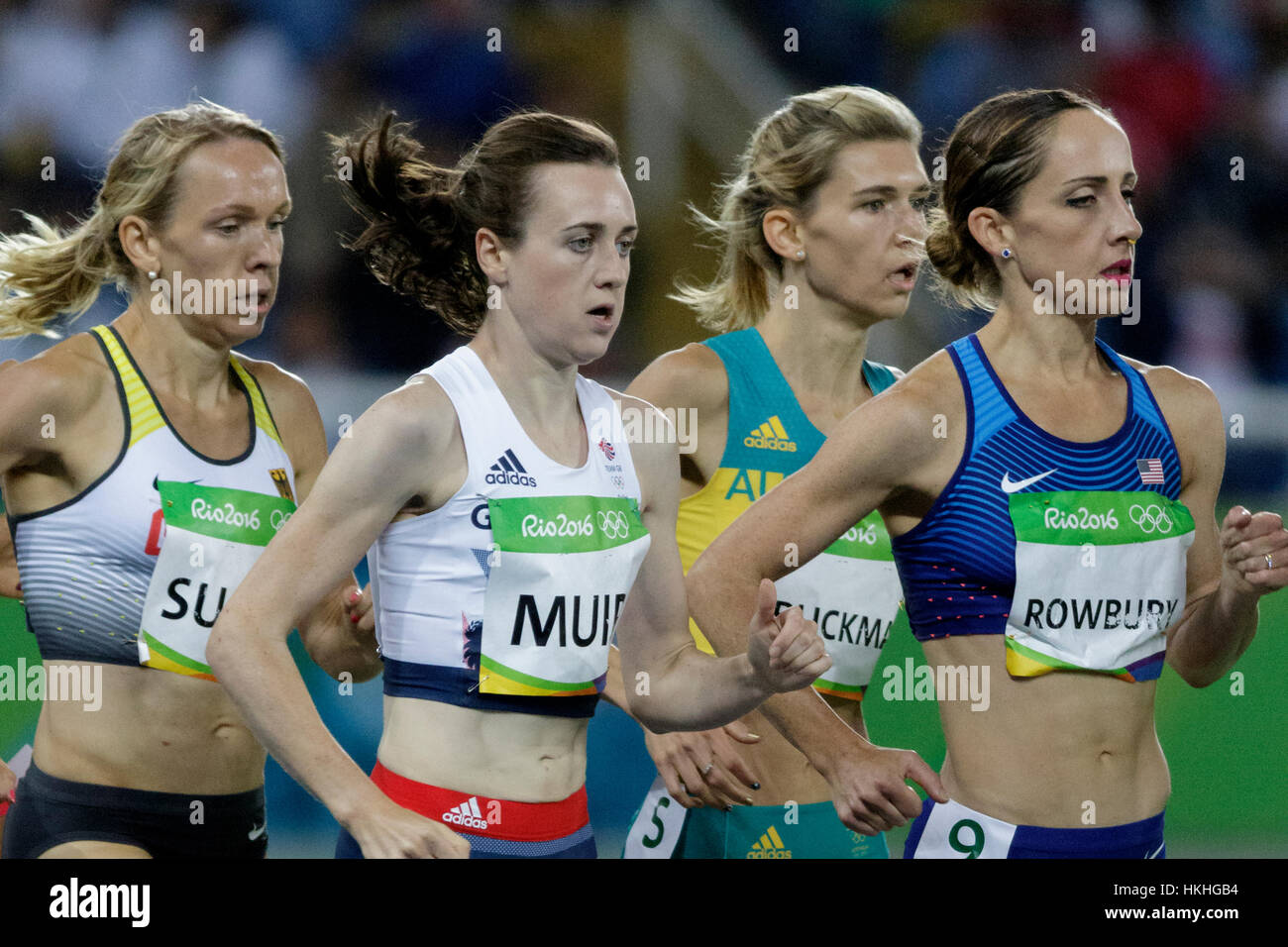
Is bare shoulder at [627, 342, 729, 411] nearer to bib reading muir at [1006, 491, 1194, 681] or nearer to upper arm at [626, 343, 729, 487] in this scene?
upper arm at [626, 343, 729, 487]

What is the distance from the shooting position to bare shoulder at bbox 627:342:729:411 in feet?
11.2

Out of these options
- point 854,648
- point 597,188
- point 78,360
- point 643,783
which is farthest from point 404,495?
point 643,783

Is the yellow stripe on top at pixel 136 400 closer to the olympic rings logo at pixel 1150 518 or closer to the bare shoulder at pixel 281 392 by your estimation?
the bare shoulder at pixel 281 392

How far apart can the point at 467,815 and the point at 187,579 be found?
0.90m

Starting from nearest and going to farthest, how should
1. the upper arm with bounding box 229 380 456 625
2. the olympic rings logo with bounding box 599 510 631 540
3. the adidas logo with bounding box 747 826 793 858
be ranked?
the upper arm with bounding box 229 380 456 625
the olympic rings logo with bounding box 599 510 631 540
the adidas logo with bounding box 747 826 793 858

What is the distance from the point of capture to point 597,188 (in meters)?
2.65

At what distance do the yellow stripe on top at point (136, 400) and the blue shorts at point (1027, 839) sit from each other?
174 centimetres

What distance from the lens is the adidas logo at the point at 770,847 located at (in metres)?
3.35

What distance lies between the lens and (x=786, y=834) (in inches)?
133

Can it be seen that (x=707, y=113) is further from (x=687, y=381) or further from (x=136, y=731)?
(x=136, y=731)

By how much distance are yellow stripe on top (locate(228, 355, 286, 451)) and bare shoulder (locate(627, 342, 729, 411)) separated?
2.65 ft

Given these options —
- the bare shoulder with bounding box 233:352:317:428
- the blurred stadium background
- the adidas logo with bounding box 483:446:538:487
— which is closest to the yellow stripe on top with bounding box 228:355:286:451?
the bare shoulder with bounding box 233:352:317:428

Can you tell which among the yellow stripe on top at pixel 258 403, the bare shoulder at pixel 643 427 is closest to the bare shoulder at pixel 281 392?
the yellow stripe on top at pixel 258 403

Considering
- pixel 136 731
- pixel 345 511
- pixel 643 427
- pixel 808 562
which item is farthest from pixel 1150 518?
pixel 136 731
